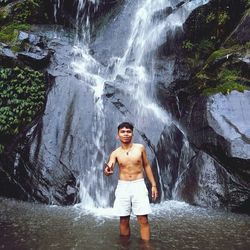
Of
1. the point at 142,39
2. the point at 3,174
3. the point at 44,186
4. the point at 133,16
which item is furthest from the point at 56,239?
the point at 133,16

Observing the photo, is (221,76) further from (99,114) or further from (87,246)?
(87,246)

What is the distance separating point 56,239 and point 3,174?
3.82m

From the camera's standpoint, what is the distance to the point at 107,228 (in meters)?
6.30

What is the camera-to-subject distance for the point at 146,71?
11.0m

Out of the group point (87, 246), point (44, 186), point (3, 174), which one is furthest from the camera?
point (3, 174)

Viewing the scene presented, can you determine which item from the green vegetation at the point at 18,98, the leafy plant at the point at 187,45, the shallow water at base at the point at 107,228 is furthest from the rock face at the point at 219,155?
the green vegetation at the point at 18,98

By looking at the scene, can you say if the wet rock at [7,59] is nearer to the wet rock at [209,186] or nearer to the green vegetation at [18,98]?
the green vegetation at [18,98]

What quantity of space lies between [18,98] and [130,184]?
17.9 feet

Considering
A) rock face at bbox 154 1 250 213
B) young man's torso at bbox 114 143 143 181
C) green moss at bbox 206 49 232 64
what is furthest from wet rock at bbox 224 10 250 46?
young man's torso at bbox 114 143 143 181

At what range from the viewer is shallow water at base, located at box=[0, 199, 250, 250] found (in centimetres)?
555

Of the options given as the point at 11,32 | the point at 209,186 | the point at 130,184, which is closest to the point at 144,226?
the point at 130,184

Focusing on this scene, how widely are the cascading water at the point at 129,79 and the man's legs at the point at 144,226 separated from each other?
263 centimetres

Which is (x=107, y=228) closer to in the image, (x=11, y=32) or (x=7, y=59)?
(x=7, y=59)

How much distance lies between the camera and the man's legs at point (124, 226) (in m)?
5.60
